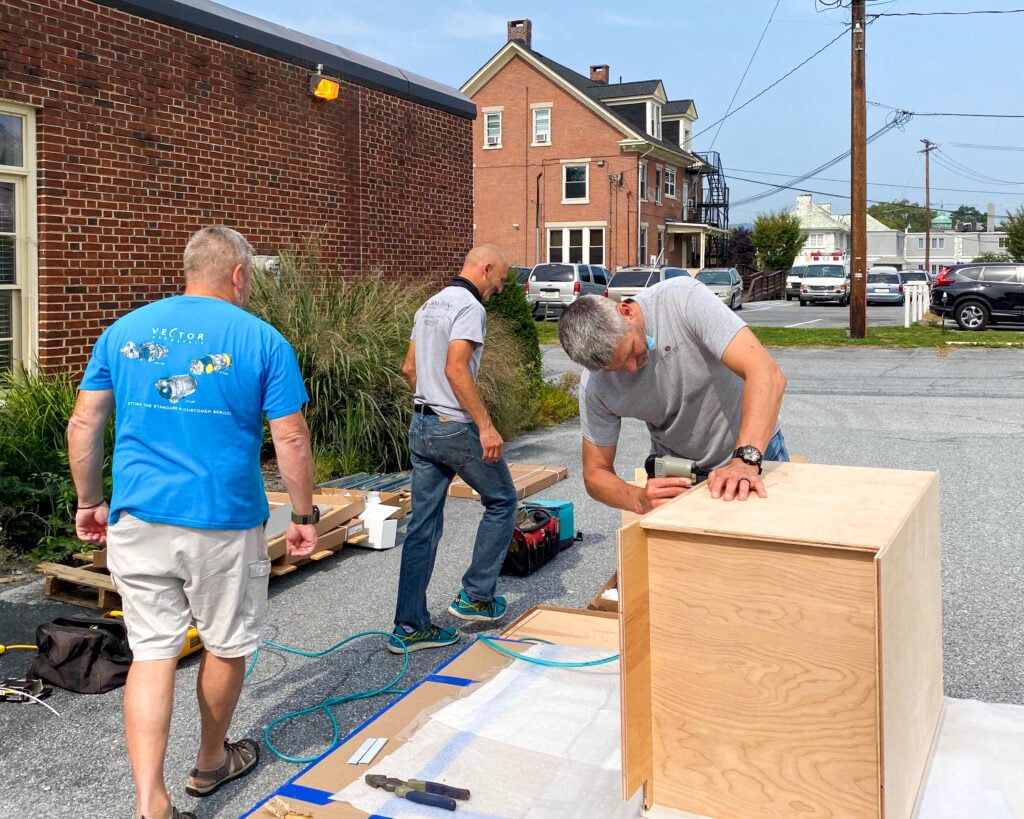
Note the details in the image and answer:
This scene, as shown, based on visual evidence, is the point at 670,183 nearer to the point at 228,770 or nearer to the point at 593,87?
the point at 593,87

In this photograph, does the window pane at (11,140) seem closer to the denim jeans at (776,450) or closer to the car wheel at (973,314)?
the denim jeans at (776,450)

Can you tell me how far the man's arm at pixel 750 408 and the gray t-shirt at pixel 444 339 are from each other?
169 centimetres

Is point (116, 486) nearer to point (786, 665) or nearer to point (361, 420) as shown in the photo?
point (786, 665)

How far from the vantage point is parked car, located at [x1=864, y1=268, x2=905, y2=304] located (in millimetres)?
41344

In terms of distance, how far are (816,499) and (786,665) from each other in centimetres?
59

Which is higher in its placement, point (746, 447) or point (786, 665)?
point (746, 447)

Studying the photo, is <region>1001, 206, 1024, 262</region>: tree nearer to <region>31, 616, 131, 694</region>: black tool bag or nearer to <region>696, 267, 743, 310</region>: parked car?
<region>696, 267, 743, 310</region>: parked car

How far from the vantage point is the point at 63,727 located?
13.4 ft

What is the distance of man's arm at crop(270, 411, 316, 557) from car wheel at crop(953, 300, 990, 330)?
24.8 metres

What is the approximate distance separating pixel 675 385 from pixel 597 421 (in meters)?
0.37

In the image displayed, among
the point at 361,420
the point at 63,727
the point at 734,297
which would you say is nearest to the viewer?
the point at 63,727

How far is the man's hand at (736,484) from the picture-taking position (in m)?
3.13

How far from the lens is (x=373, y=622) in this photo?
543 centimetres

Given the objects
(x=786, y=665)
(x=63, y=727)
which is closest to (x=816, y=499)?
(x=786, y=665)
